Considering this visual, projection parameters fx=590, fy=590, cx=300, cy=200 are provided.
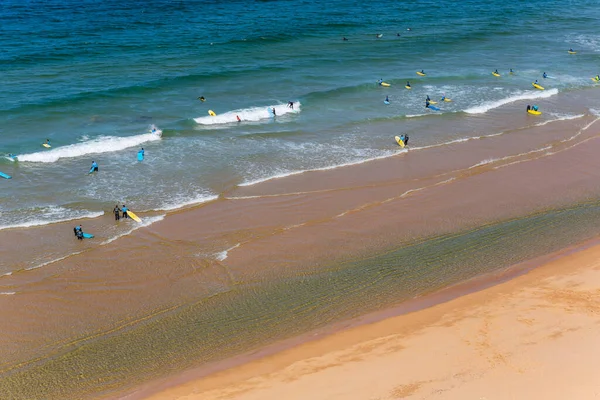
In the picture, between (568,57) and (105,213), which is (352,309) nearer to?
(105,213)

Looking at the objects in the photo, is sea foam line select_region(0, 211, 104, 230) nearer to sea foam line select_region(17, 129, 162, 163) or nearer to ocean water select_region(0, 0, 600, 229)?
ocean water select_region(0, 0, 600, 229)

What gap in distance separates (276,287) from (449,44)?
43841mm

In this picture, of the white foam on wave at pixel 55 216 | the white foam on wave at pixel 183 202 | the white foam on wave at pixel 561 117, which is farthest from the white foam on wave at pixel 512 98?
the white foam on wave at pixel 55 216

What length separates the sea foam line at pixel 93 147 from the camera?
106 feet

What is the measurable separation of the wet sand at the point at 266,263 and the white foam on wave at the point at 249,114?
10109mm

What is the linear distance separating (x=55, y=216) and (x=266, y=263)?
34.4 feet

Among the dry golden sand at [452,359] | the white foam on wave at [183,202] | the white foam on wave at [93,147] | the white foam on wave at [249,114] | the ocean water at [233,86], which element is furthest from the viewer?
the white foam on wave at [249,114]

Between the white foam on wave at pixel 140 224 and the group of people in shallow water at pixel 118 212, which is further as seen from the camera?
the group of people in shallow water at pixel 118 212

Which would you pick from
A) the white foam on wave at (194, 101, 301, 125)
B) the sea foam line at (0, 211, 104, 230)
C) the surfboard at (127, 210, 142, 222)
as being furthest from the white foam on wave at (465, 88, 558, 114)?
the sea foam line at (0, 211, 104, 230)

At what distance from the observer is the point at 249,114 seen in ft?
129

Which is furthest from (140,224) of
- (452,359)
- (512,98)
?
(512,98)

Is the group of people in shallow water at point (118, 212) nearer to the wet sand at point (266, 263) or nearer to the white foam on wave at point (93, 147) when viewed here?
the wet sand at point (266, 263)

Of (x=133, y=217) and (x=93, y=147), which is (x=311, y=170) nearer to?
(x=133, y=217)

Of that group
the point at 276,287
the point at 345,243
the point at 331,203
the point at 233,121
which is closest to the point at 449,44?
the point at 233,121
